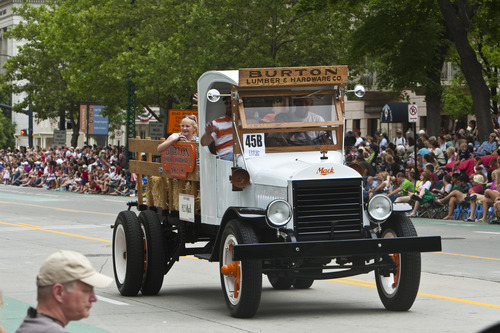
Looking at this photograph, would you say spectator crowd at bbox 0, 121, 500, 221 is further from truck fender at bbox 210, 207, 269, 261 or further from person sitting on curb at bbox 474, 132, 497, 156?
truck fender at bbox 210, 207, 269, 261

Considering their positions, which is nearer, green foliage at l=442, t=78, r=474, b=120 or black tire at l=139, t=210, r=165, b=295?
black tire at l=139, t=210, r=165, b=295

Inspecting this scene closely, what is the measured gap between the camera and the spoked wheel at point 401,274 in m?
10.8

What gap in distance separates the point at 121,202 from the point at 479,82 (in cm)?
1338

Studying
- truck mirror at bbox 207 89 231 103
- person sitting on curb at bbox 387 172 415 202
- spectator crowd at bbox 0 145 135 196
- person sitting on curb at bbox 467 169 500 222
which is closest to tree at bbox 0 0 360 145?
spectator crowd at bbox 0 145 135 196

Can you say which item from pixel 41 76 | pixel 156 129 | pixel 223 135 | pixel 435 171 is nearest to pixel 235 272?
pixel 223 135

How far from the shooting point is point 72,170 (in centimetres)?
5309

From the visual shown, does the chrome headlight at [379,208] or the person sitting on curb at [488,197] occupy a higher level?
the chrome headlight at [379,208]

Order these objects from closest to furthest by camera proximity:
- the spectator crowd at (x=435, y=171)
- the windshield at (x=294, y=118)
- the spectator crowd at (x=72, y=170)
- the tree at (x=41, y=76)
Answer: the windshield at (x=294, y=118) → the spectator crowd at (x=435, y=171) → the spectator crowd at (x=72, y=170) → the tree at (x=41, y=76)

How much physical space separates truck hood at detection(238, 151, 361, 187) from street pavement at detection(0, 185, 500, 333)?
142cm

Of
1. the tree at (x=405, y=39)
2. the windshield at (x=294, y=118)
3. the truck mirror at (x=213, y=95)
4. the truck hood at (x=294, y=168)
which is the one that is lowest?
the truck hood at (x=294, y=168)

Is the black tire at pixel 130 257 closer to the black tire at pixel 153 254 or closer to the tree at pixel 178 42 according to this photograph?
the black tire at pixel 153 254

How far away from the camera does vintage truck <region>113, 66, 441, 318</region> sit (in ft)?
34.3

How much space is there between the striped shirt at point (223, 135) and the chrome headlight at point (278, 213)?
1.47 metres

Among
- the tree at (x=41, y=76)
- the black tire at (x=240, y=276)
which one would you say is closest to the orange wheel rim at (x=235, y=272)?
the black tire at (x=240, y=276)
